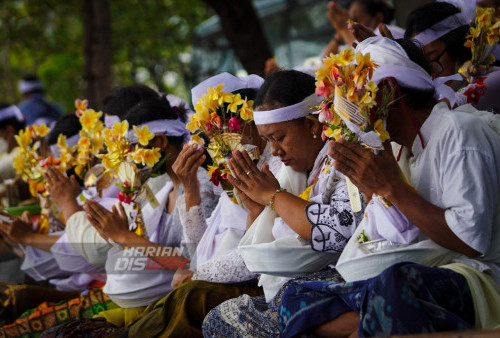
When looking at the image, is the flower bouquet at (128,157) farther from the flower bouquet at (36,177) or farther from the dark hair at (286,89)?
the flower bouquet at (36,177)

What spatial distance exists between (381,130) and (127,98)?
293cm

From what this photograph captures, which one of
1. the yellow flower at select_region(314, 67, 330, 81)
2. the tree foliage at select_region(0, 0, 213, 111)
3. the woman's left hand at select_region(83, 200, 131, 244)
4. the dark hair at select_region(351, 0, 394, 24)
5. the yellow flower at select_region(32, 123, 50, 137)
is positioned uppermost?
the yellow flower at select_region(314, 67, 330, 81)

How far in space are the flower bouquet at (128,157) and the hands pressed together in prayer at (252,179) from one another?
959 mm

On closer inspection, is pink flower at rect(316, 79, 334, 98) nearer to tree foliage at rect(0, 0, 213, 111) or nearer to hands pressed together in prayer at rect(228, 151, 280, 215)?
hands pressed together in prayer at rect(228, 151, 280, 215)

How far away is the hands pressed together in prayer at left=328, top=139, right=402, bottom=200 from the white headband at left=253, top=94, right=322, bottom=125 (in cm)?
79

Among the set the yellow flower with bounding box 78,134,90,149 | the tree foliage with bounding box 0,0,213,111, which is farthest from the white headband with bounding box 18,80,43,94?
the yellow flower with bounding box 78,134,90,149

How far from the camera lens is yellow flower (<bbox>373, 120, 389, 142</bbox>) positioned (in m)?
2.98

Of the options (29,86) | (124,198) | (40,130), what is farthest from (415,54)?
(29,86)

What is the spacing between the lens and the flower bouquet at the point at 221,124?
391 centimetres

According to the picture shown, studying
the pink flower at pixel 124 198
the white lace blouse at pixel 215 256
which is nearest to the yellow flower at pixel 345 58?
the white lace blouse at pixel 215 256

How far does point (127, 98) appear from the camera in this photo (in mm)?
5434

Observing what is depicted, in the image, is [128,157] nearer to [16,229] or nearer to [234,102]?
[234,102]

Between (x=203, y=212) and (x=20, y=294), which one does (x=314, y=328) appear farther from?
(x=20, y=294)

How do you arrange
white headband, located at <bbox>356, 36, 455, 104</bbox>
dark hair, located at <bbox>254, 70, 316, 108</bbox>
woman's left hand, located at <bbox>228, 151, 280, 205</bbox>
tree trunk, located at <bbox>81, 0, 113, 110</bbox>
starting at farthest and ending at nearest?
tree trunk, located at <bbox>81, 0, 113, 110</bbox>
dark hair, located at <bbox>254, 70, 316, 108</bbox>
woman's left hand, located at <bbox>228, 151, 280, 205</bbox>
white headband, located at <bbox>356, 36, 455, 104</bbox>
